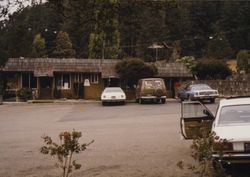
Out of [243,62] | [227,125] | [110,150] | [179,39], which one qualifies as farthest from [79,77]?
[227,125]

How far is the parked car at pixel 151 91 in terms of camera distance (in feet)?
137

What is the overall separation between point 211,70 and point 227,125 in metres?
51.8

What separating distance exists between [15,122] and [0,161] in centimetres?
1380

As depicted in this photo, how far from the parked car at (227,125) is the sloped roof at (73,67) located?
3721 centimetres

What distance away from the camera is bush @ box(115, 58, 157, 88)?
1955 inches

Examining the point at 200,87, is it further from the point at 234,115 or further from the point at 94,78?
the point at 234,115

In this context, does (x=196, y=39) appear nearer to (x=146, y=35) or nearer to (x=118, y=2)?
(x=146, y=35)

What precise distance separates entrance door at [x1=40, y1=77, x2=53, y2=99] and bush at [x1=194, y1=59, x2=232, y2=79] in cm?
1914

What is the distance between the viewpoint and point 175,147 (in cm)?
1594

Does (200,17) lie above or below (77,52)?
above

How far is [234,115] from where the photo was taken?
1183cm

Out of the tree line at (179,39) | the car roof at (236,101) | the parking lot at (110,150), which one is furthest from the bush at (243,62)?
the car roof at (236,101)

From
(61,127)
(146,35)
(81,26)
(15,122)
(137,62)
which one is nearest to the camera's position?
(81,26)

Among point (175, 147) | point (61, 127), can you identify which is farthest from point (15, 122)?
point (175, 147)
